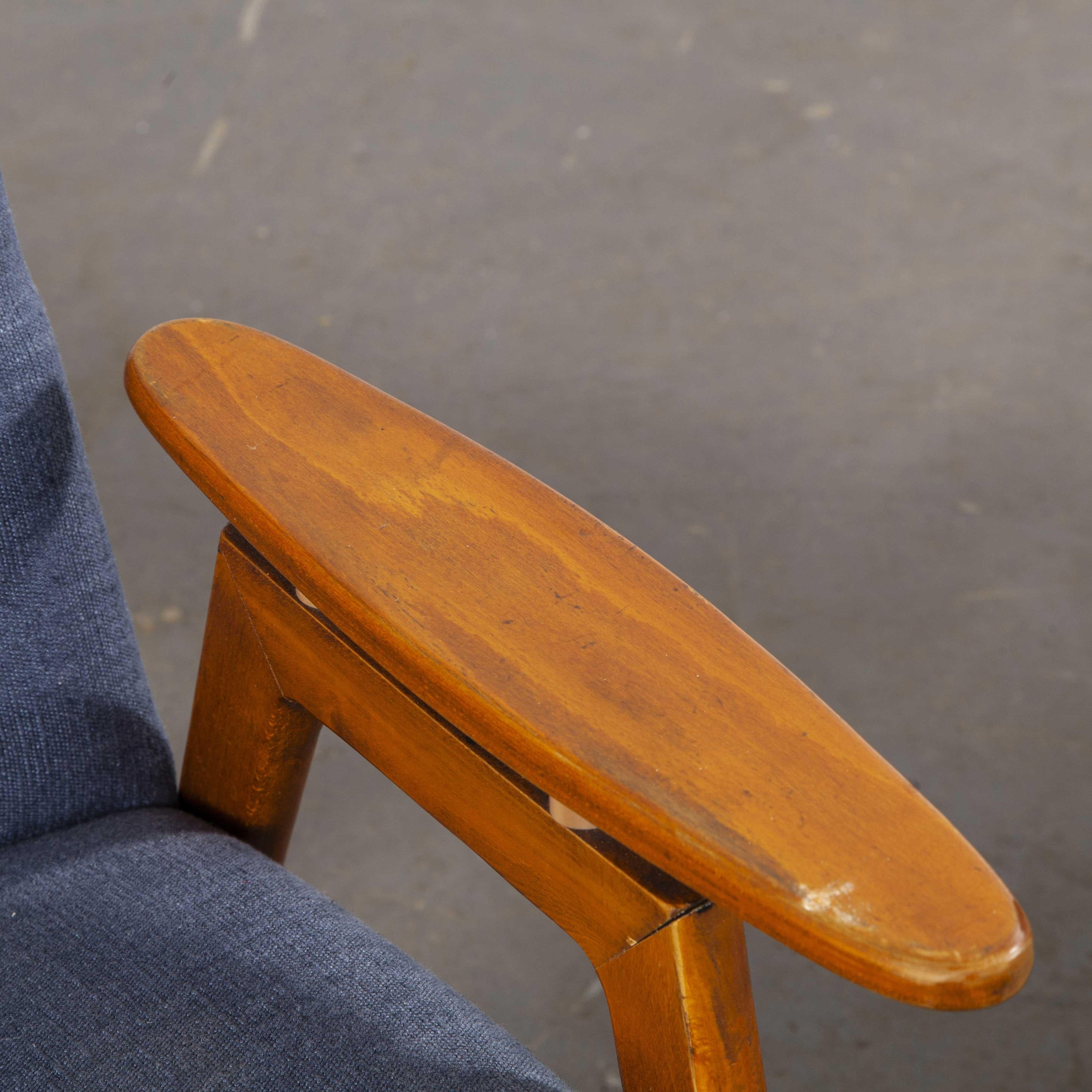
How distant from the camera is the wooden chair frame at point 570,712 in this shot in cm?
34

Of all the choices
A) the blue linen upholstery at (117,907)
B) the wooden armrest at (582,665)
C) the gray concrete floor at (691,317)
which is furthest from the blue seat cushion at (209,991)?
the gray concrete floor at (691,317)

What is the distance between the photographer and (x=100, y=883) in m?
0.55

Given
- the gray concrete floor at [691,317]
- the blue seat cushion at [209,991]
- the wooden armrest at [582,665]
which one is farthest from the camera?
the gray concrete floor at [691,317]

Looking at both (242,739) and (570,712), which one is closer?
(570,712)

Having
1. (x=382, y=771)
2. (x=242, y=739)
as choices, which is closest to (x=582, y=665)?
(x=382, y=771)

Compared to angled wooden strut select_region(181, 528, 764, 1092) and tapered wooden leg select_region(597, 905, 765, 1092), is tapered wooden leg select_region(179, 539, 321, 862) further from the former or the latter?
tapered wooden leg select_region(597, 905, 765, 1092)

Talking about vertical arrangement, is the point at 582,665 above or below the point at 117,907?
above

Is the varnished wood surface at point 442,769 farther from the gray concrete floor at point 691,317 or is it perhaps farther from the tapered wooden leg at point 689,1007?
the gray concrete floor at point 691,317

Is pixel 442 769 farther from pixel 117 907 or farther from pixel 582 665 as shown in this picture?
pixel 117 907

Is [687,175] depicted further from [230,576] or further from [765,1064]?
[230,576]

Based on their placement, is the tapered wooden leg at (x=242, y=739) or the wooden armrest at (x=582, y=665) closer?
the wooden armrest at (x=582, y=665)

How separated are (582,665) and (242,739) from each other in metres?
0.25

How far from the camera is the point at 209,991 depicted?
507 mm

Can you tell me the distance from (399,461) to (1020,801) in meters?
0.98
